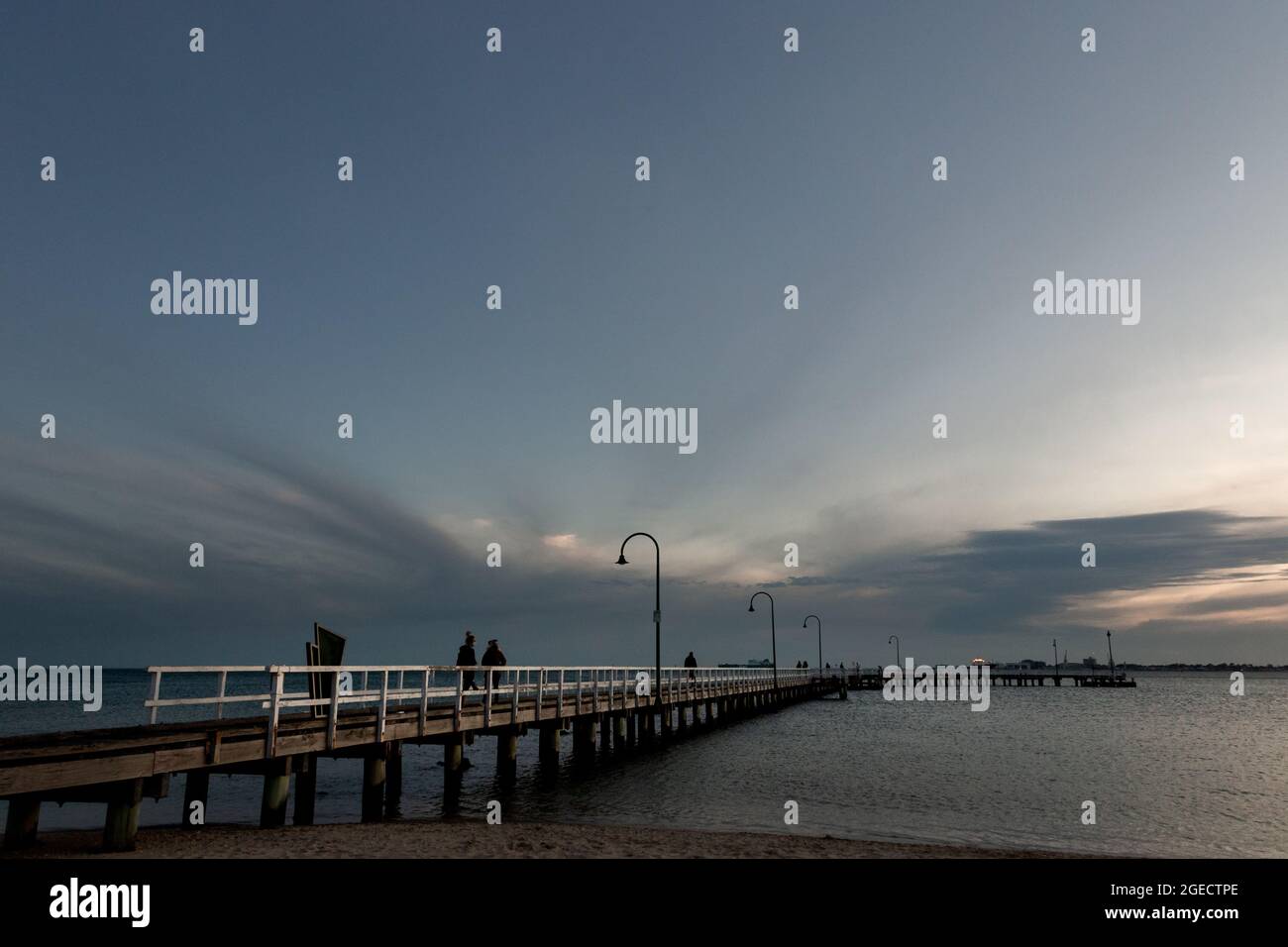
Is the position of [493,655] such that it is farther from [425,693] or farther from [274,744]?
[274,744]

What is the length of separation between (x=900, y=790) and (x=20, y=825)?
20167mm

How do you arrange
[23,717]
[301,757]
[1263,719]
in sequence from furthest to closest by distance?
[1263,719], [23,717], [301,757]

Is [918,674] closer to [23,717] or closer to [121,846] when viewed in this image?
[23,717]

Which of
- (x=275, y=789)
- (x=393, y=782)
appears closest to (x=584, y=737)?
(x=393, y=782)

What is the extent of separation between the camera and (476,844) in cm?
1221

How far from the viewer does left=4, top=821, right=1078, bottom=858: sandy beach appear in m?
11.2

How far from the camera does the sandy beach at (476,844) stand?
1116 centimetres

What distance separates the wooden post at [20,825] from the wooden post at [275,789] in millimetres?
3126

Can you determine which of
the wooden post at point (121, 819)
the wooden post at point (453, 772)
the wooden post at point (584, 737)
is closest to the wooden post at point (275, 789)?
the wooden post at point (121, 819)

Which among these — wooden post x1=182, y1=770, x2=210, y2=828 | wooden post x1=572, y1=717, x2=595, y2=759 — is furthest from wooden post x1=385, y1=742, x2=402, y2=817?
wooden post x1=572, y1=717, x2=595, y2=759
